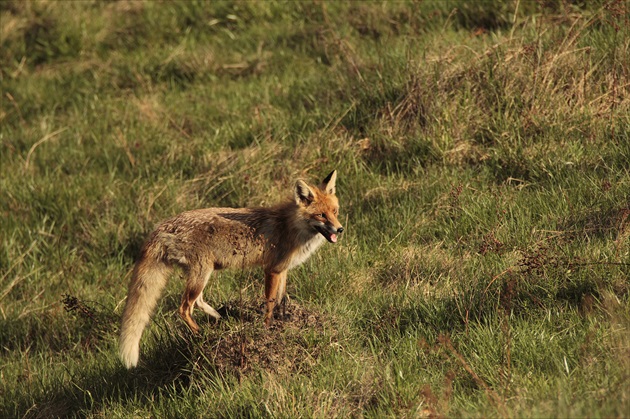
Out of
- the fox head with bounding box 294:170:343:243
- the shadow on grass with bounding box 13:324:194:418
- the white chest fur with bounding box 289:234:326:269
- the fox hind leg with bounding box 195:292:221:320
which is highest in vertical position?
the fox head with bounding box 294:170:343:243

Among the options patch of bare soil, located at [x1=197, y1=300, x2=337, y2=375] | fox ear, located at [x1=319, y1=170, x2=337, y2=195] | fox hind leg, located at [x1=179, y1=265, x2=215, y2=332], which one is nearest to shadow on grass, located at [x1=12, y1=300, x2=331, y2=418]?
patch of bare soil, located at [x1=197, y1=300, x2=337, y2=375]

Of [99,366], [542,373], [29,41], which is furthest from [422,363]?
[29,41]

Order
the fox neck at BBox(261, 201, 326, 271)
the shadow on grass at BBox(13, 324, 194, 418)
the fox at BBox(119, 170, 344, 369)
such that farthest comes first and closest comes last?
the fox neck at BBox(261, 201, 326, 271)
the fox at BBox(119, 170, 344, 369)
the shadow on grass at BBox(13, 324, 194, 418)

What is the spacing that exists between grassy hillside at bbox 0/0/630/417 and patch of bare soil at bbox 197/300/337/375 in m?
0.02

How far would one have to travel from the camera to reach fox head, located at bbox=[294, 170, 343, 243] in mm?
7531

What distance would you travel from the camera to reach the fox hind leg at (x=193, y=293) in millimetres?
7373

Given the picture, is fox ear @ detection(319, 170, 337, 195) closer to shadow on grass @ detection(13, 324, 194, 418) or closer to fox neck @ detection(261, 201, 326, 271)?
fox neck @ detection(261, 201, 326, 271)

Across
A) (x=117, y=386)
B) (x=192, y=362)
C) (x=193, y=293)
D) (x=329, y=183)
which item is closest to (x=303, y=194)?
(x=329, y=183)

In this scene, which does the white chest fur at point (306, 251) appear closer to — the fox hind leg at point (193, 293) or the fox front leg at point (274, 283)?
the fox front leg at point (274, 283)

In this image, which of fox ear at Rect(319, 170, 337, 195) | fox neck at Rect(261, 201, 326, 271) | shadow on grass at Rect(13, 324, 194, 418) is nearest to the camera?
shadow on grass at Rect(13, 324, 194, 418)

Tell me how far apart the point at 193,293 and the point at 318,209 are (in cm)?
141

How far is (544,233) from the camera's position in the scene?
25.2 ft

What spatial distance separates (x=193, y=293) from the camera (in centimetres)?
741

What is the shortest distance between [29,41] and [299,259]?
29.4 ft
